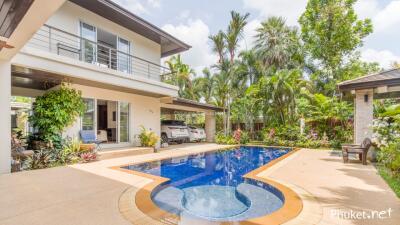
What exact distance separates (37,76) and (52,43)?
1560mm

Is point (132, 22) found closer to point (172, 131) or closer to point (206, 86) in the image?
point (172, 131)

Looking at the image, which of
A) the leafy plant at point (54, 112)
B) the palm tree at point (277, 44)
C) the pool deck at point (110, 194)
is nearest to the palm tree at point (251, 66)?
the palm tree at point (277, 44)

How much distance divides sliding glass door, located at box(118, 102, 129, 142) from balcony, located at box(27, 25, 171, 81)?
80.5 inches

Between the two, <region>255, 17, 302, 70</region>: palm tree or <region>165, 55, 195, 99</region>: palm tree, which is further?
<region>165, 55, 195, 99</region>: palm tree

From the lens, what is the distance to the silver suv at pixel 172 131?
17.4 meters

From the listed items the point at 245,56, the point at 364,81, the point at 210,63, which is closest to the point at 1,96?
the point at 364,81

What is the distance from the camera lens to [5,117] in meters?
6.96

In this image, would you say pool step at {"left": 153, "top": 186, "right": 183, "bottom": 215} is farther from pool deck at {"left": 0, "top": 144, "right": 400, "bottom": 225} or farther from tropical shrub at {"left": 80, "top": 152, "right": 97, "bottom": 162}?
tropical shrub at {"left": 80, "top": 152, "right": 97, "bottom": 162}

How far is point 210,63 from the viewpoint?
23938mm

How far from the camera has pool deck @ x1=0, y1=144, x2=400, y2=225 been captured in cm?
369

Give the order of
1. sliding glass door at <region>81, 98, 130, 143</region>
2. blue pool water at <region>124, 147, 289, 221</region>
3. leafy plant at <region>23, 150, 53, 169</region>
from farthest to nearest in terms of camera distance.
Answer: sliding glass door at <region>81, 98, 130, 143</region> < leafy plant at <region>23, 150, 53, 169</region> < blue pool water at <region>124, 147, 289, 221</region>

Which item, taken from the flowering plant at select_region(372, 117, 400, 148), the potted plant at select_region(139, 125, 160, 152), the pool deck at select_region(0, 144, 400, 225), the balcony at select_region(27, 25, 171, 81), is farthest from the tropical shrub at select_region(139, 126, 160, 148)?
the flowering plant at select_region(372, 117, 400, 148)

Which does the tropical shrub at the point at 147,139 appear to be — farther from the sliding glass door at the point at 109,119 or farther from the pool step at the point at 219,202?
the pool step at the point at 219,202

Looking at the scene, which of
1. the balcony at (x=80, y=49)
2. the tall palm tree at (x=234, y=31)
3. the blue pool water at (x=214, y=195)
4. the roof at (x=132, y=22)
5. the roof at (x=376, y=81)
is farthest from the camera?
the tall palm tree at (x=234, y=31)
